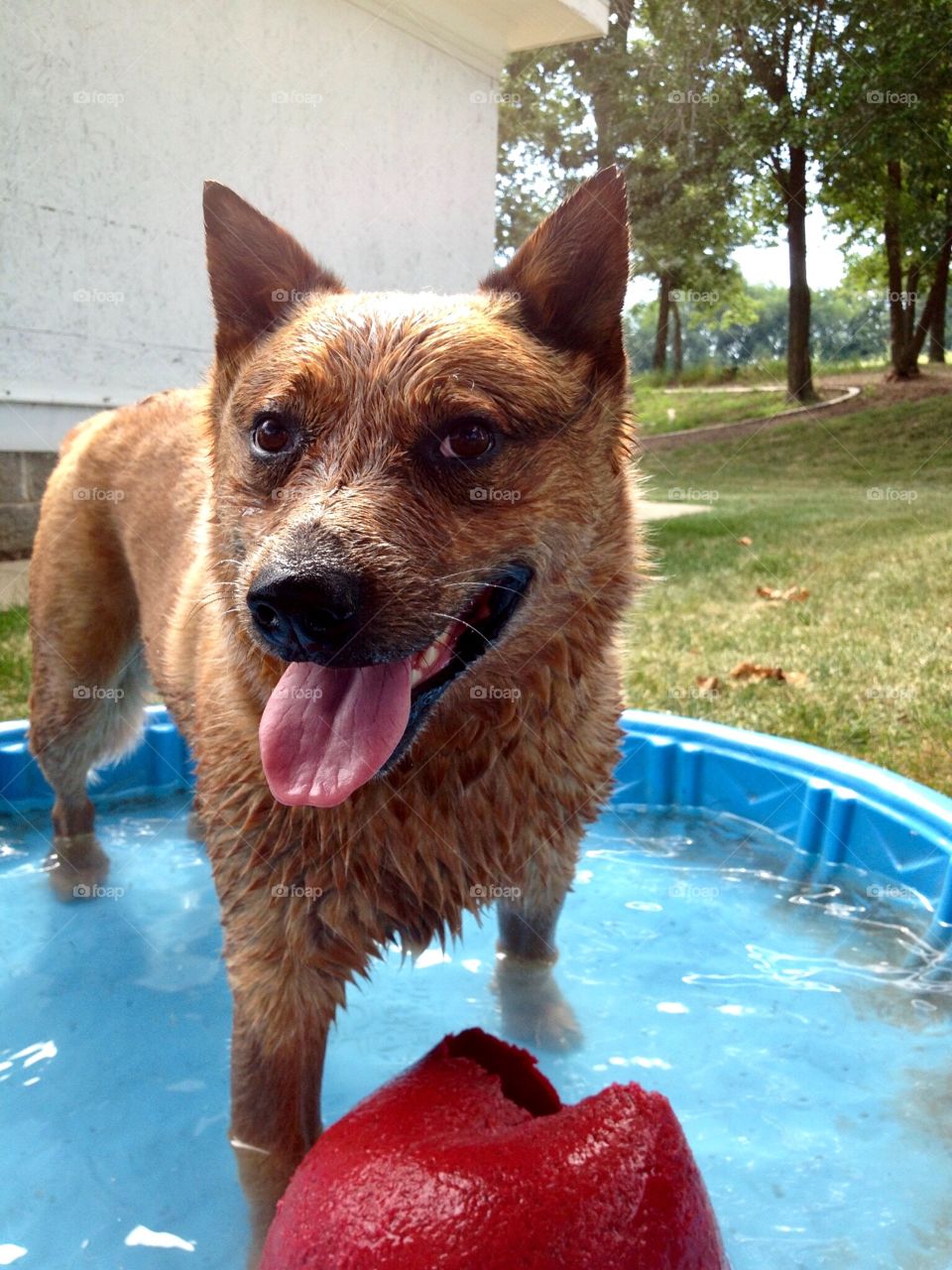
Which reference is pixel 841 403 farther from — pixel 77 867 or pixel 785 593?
pixel 77 867

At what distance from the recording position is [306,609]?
1.66 m

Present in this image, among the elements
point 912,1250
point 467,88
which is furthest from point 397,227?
point 912,1250

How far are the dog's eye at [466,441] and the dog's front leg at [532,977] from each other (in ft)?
4.14

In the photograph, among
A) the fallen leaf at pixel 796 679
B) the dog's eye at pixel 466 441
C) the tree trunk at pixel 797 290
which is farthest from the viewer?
the tree trunk at pixel 797 290

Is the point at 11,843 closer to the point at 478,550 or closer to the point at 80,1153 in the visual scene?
the point at 80,1153

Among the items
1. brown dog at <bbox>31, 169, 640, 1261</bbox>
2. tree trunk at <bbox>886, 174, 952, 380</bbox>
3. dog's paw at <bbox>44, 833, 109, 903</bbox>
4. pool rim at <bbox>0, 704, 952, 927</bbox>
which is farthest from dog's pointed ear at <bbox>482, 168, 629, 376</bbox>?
tree trunk at <bbox>886, 174, 952, 380</bbox>

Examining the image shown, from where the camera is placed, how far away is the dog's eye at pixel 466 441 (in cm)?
198

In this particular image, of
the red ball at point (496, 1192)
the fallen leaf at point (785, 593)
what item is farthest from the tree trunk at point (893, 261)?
the red ball at point (496, 1192)

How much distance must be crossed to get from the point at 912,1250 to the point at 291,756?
4.90ft

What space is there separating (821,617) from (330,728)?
5240 mm

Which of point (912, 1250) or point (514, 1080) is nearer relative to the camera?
point (514, 1080)

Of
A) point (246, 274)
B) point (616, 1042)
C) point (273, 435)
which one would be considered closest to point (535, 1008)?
point (616, 1042)

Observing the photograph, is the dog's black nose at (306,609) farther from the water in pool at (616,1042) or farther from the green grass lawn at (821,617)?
the water in pool at (616,1042)

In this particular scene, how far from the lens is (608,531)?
2.27 metres
